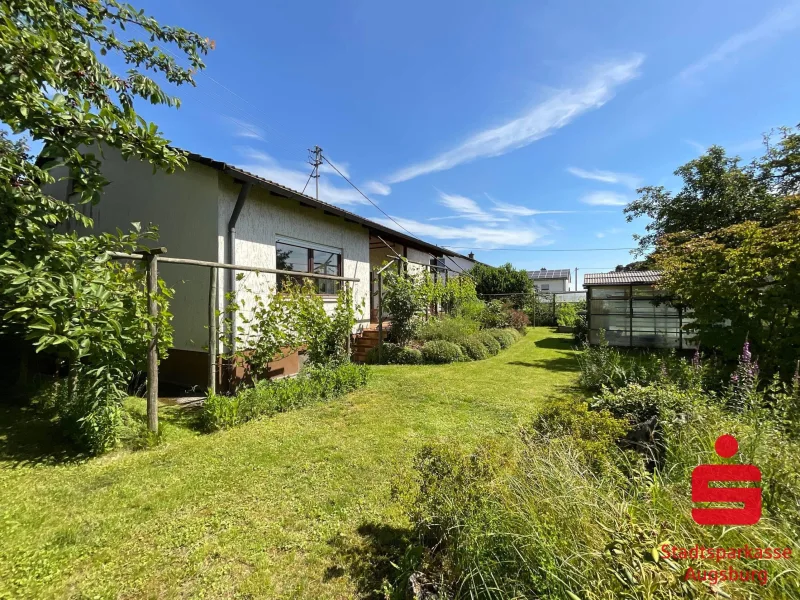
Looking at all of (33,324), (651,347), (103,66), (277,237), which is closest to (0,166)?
(33,324)

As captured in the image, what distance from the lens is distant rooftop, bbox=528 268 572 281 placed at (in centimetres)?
4766

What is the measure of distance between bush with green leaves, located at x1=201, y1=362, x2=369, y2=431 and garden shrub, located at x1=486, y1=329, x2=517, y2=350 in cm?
668

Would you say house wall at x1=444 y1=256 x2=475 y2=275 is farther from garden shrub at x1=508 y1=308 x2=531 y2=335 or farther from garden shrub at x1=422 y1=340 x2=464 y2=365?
garden shrub at x1=422 y1=340 x2=464 y2=365

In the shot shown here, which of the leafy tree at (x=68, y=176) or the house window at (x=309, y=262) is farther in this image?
the house window at (x=309, y=262)

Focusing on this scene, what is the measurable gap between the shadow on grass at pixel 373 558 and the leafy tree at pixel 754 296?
611 centimetres

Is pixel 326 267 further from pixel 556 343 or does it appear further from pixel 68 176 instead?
pixel 556 343

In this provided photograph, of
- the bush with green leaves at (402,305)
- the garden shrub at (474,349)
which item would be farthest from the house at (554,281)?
the bush with green leaves at (402,305)

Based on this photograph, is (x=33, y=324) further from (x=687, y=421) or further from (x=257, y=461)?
(x=687, y=421)

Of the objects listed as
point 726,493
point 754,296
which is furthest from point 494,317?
point 726,493

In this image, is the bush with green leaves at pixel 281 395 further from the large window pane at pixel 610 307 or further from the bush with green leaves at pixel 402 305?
the large window pane at pixel 610 307

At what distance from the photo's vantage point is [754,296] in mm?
5504

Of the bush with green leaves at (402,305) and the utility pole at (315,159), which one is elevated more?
the utility pole at (315,159)

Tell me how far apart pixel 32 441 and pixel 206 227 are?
4.17 metres

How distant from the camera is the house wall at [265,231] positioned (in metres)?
6.70
